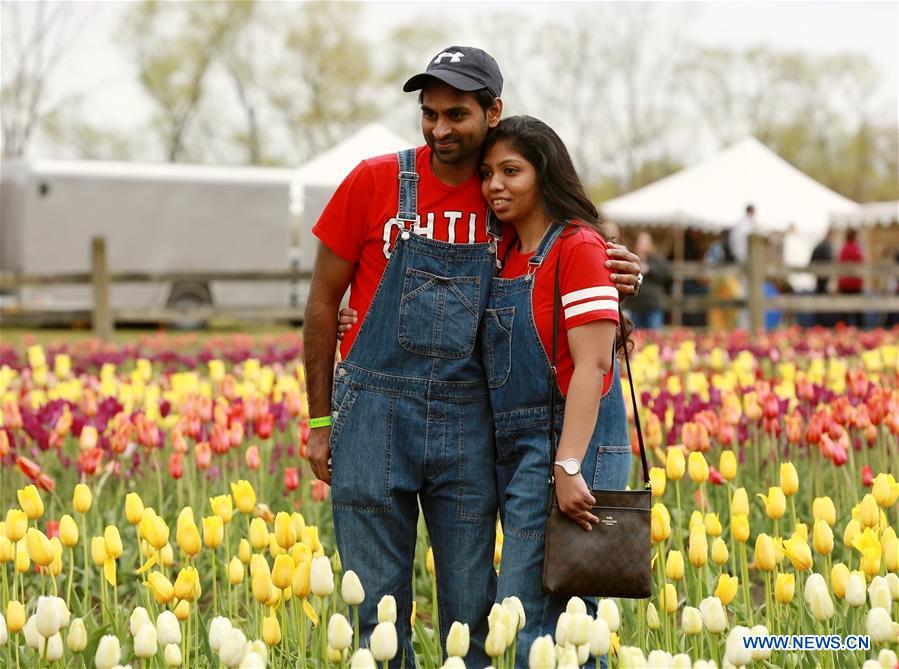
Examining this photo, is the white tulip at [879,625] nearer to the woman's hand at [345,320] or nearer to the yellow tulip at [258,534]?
the woman's hand at [345,320]

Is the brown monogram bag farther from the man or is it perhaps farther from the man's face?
the man's face

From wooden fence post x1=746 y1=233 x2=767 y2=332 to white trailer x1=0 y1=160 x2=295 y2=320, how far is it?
9457 mm

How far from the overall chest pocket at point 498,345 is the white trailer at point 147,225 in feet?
59.1

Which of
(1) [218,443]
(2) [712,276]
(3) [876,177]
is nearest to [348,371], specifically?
(1) [218,443]

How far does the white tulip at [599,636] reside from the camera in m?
2.43

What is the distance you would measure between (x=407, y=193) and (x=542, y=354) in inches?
21.1

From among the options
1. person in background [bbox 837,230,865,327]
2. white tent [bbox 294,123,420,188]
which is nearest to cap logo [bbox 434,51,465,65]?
white tent [bbox 294,123,420,188]

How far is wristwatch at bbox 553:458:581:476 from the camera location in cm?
281

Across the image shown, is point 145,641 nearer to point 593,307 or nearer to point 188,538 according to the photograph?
point 188,538

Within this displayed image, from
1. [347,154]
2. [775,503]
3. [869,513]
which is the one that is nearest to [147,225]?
[347,154]

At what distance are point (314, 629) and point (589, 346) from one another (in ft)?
3.30

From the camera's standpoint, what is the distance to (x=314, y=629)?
10.1ft

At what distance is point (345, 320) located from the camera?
3.17 m

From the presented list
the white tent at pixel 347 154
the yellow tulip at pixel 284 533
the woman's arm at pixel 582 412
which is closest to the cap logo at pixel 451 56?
the woman's arm at pixel 582 412
